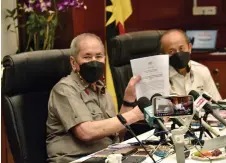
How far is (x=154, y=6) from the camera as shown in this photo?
5.34 metres

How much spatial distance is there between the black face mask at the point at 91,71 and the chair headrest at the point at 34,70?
134 mm

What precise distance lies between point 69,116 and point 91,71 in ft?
0.83

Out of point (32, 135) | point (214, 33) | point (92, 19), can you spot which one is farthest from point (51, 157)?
point (214, 33)

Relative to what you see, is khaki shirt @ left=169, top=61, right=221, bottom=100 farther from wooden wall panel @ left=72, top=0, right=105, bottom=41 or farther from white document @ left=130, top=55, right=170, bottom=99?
wooden wall panel @ left=72, top=0, right=105, bottom=41

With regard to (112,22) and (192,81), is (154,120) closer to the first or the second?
(192,81)

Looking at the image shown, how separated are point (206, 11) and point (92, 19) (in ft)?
4.59

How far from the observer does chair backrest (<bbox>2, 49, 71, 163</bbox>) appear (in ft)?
7.61

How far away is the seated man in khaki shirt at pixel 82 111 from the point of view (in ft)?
7.72

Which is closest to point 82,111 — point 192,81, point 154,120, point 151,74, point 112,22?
point 151,74

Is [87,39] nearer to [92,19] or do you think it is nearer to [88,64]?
[88,64]

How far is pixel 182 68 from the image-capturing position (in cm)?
296

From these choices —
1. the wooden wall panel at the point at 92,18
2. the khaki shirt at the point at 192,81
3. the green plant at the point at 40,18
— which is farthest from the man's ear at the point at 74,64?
the wooden wall panel at the point at 92,18

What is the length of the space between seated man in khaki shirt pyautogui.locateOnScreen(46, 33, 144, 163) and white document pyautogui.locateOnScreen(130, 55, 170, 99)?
0.04m

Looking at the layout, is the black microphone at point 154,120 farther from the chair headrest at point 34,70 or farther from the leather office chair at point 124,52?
the leather office chair at point 124,52
